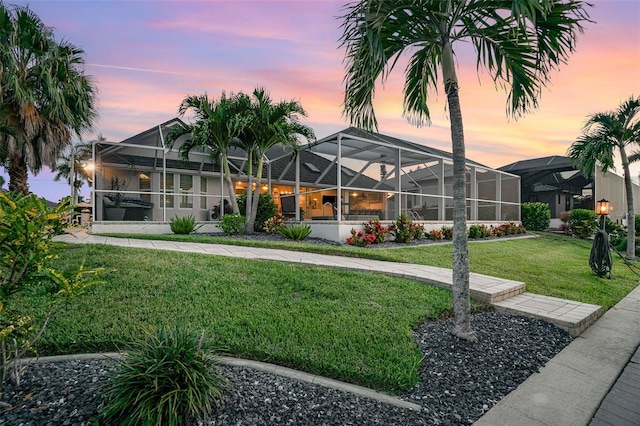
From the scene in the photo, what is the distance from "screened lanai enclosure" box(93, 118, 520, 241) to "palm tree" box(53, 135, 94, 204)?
2.68ft

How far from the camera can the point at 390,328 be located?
3.29 metres

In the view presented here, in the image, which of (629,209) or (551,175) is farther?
(551,175)

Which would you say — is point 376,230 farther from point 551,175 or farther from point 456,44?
point 551,175

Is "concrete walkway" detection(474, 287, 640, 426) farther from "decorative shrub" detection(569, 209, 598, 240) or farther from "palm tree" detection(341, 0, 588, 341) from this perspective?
"decorative shrub" detection(569, 209, 598, 240)

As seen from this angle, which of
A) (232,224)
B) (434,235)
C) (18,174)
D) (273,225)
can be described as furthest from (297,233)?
(18,174)

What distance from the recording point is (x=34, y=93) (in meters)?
8.90

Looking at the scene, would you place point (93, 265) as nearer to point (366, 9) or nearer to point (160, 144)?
point (366, 9)

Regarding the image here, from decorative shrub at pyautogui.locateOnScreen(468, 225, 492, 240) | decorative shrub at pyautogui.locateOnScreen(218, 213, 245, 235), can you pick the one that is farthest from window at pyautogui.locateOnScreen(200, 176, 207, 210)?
decorative shrub at pyautogui.locateOnScreen(468, 225, 492, 240)

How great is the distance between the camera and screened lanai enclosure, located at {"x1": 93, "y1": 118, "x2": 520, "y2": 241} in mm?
10391

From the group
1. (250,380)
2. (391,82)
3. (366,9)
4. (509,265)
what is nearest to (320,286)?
(250,380)

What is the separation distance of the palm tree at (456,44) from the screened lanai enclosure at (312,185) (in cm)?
528

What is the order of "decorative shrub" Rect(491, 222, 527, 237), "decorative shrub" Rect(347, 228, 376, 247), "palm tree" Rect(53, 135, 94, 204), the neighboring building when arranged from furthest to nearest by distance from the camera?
1. the neighboring building
2. "decorative shrub" Rect(491, 222, 527, 237)
3. "palm tree" Rect(53, 135, 94, 204)
4. "decorative shrub" Rect(347, 228, 376, 247)

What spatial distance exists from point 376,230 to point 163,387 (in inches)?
308

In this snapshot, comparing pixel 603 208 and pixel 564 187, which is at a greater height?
pixel 564 187
